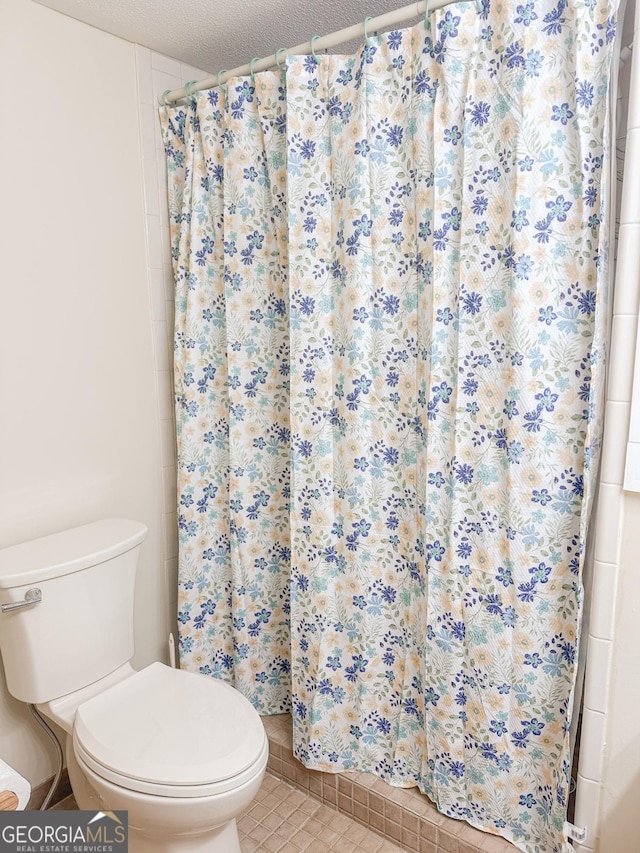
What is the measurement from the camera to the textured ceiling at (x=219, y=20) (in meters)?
1.63

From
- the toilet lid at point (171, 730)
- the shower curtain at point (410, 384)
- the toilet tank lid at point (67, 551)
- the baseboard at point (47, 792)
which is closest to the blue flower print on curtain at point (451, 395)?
the shower curtain at point (410, 384)

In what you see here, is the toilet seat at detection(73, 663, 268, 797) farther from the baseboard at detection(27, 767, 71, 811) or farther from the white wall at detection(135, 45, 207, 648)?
the white wall at detection(135, 45, 207, 648)

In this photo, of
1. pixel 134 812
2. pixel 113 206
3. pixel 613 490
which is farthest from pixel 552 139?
pixel 134 812

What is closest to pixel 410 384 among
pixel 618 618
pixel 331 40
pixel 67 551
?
pixel 618 618

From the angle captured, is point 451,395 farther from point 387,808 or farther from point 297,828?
point 297,828

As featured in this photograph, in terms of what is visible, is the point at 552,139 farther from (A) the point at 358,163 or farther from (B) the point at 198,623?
(B) the point at 198,623

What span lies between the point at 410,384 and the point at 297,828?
1.31m

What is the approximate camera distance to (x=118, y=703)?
1.58 meters

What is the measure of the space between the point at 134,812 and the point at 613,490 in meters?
1.24

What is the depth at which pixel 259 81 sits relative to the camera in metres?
1.71

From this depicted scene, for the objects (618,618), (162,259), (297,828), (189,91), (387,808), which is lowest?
(297,828)

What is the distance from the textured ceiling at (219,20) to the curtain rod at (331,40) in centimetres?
8
